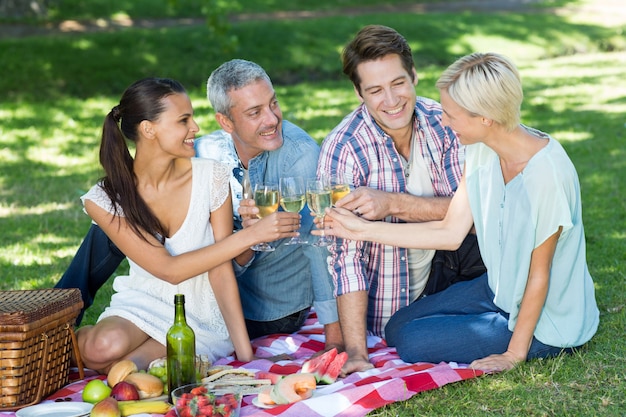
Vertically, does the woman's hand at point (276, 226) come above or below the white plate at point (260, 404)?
above

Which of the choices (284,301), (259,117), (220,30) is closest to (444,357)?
(284,301)

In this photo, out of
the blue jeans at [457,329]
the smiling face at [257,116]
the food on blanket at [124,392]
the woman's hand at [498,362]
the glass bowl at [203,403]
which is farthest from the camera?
the smiling face at [257,116]

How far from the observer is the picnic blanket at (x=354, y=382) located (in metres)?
4.07

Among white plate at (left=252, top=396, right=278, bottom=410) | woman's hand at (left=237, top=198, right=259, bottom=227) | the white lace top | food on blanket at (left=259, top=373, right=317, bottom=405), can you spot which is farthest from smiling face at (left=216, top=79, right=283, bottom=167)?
white plate at (left=252, top=396, right=278, bottom=410)

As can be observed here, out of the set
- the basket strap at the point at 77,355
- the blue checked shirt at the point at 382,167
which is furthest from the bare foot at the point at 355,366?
the basket strap at the point at 77,355

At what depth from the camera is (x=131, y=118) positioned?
4785 mm

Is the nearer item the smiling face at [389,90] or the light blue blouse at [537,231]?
the light blue blouse at [537,231]

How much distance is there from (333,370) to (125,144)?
1635mm

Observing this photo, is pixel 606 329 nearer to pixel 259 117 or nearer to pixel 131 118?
pixel 259 117

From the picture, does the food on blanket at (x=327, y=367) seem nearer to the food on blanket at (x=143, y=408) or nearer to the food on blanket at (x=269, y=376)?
the food on blanket at (x=269, y=376)

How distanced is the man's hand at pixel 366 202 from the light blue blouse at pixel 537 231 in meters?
0.47

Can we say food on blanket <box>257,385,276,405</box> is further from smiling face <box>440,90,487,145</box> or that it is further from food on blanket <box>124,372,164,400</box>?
smiling face <box>440,90,487,145</box>

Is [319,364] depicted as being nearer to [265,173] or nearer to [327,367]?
[327,367]

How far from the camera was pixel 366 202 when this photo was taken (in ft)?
15.5
